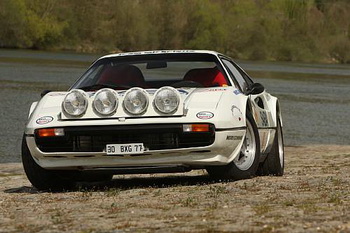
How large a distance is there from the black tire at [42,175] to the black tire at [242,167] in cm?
145

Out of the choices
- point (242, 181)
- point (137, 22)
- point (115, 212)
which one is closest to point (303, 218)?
point (115, 212)

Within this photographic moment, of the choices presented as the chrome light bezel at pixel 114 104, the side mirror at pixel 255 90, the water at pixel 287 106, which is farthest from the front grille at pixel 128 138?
the water at pixel 287 106

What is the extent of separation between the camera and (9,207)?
7.53 meters

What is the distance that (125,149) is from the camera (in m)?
8.33

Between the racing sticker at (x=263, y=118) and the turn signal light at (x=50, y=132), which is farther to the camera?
the racing sticker at (x=263, y=118)

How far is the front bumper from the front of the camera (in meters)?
8.40

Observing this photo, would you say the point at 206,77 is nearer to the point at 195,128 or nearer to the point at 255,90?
the point at 255,90

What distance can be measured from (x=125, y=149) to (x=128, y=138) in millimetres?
104

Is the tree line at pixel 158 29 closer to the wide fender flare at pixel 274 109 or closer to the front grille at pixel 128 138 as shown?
the wide fender flare at pixel 274 109

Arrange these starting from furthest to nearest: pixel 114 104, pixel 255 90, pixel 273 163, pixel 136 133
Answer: pixel 273 163
pixel 255 90
pixel 114 104
pixel 136 133

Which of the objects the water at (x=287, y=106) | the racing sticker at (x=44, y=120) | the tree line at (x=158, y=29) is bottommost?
the tree line at (x=158, y=29)

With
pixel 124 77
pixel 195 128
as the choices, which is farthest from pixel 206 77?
pixel 195 128

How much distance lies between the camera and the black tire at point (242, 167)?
8820 millimetres

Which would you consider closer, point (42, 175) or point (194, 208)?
point (194, 208)
